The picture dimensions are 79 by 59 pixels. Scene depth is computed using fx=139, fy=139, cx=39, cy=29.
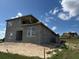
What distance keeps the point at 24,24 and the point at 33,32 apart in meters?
3.28

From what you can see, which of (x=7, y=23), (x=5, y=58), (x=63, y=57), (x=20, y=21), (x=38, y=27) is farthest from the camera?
(x=7, y=23)

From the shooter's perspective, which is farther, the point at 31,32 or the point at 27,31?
the point at 27,31

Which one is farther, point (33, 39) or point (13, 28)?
point (13, 28)

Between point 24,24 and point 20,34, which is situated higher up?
point 24,24

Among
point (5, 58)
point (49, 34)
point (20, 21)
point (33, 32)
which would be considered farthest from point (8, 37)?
point (5, 58)

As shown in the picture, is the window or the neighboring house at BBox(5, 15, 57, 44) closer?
the neighboring house at BBox(5, 15, 57, 44)

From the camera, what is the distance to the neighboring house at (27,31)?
2655 centimetres

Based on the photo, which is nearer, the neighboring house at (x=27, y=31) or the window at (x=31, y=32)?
the neighboring house at (x=27, y=31)

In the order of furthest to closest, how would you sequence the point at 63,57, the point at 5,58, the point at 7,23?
the point at 7,23
the point at 63,57
the point at 5,58

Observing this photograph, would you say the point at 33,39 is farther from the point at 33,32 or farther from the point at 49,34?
the point at 49,34

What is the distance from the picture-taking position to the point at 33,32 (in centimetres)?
2708

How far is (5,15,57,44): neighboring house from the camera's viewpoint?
1045 inches

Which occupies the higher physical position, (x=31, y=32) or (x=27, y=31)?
(x=27, y=31)

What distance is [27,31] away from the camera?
2820 centimetres
